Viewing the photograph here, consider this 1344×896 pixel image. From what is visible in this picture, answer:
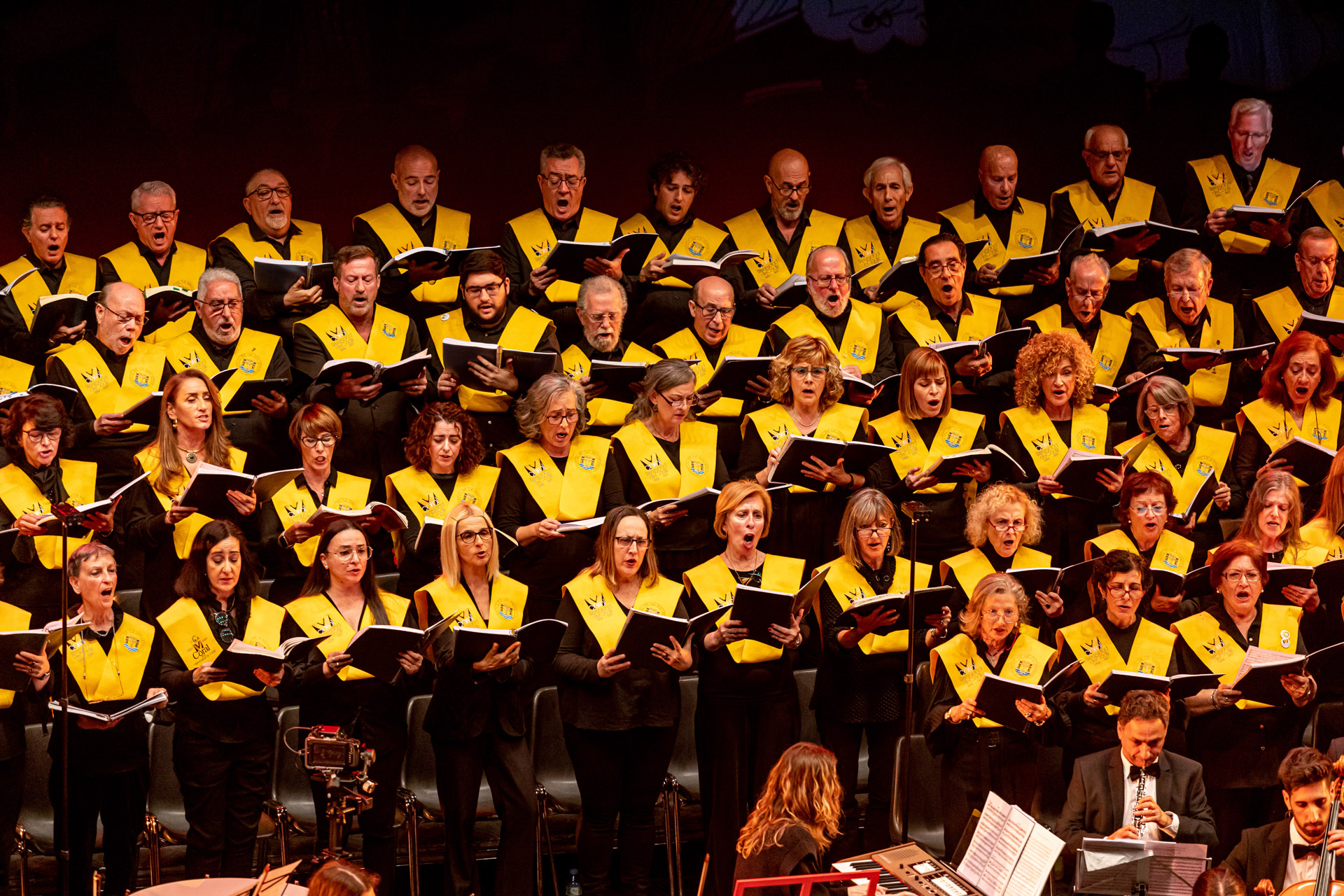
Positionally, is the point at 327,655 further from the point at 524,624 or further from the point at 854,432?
the point at 854,432

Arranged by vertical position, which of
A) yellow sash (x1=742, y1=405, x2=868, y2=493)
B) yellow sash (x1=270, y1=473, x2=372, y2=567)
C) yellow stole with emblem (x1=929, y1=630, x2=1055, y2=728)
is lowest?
yellow stole with emblem (x1=929, y1=630, x2=1055, y2=728)

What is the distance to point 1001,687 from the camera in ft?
18.8

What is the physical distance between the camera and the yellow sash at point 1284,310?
782 centimetres

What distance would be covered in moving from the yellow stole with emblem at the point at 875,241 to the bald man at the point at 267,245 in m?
2.46

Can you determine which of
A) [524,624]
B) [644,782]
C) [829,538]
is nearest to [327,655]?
[524,624]

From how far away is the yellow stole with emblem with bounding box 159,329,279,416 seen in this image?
6.71 meters

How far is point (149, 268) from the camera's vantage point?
7.20m

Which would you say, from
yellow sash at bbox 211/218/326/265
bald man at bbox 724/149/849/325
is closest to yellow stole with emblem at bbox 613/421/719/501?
bald man at bbox 724/149/849/325

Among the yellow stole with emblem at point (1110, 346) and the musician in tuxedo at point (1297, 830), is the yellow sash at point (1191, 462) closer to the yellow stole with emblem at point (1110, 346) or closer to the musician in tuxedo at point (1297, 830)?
the yellow stole with emblem at point (1110, 346)

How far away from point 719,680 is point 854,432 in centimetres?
133

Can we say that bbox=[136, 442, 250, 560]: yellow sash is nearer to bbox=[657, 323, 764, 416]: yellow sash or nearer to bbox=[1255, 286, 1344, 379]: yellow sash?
bbox=[657, 323, 764, 416]: yellow sash

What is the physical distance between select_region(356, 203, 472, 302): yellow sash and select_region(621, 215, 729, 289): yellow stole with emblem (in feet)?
2.52

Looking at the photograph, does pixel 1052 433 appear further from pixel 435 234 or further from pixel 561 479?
pixel 435 234

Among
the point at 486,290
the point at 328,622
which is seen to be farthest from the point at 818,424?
the point at 328,622
